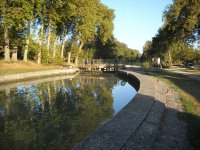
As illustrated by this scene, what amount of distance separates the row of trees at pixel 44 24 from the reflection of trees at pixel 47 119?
858 inches

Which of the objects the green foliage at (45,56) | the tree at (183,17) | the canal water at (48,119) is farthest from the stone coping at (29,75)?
the tree at (183,17)

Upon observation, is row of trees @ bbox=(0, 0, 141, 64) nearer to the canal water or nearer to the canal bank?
the canal water

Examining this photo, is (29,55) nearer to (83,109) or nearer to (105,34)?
(105,34)

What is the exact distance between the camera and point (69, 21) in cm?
6391

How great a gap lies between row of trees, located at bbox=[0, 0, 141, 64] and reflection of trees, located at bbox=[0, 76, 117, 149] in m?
21.8

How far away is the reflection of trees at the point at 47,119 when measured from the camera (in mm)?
11398

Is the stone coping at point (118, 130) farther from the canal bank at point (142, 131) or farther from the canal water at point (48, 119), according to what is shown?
the canal water at point (48, 119)

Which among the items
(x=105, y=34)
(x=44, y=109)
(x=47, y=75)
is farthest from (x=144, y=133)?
(x=105, y=34)

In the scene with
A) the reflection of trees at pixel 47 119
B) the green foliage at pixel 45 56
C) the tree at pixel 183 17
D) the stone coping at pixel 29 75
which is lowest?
the reflection of trees at pixel 47 119

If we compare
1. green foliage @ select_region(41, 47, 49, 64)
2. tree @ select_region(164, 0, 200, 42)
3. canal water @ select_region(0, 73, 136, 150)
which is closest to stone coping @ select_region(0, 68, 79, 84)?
green foliage @ select_region(41, 47, 49, 64)

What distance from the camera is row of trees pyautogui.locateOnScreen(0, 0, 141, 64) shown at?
41781mm

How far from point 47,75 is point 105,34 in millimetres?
38880

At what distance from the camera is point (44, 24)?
184ft

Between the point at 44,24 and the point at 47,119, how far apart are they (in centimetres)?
4365
